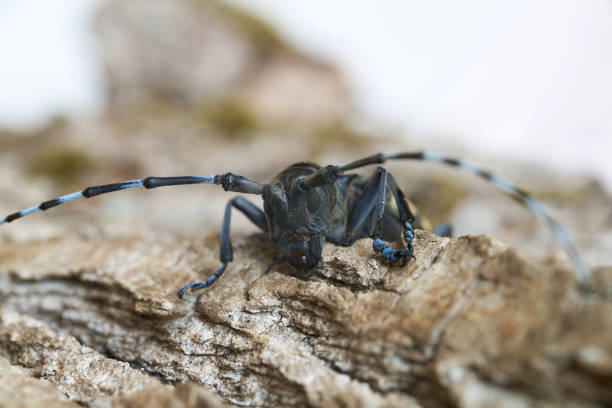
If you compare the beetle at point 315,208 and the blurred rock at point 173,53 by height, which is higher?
the blurred rock at point 173,53

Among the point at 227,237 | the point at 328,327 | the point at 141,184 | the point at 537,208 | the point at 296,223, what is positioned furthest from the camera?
the point at 227,237

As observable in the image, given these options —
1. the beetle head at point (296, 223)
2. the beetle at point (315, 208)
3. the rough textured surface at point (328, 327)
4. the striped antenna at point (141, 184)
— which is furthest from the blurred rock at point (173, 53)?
the striped antenna at point (141, 184)

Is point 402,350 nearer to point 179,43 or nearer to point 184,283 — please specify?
point 184,283

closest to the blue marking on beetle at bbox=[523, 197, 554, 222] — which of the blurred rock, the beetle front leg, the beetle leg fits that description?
the beetle front leg

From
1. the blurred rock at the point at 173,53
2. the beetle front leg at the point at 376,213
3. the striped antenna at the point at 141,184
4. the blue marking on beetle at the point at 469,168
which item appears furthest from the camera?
the blurred rock at the point at 173,53

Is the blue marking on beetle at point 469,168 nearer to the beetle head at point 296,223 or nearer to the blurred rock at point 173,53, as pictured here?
the beetle head at point 296,223

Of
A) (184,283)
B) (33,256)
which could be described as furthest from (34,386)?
(33,256)

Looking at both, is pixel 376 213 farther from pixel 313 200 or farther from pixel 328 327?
pixel 328 327

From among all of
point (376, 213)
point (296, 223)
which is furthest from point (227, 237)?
point (376, 213)
